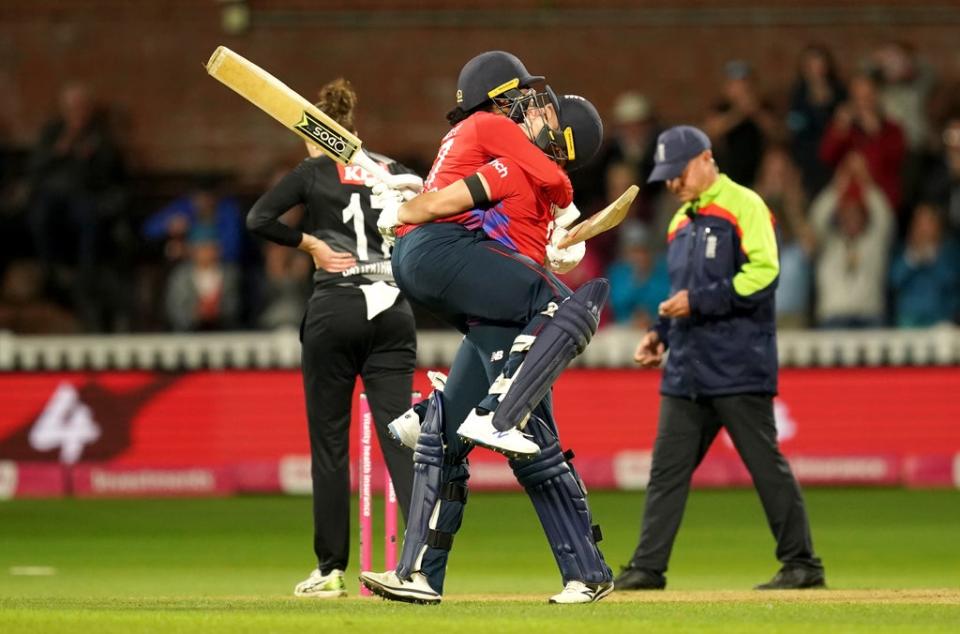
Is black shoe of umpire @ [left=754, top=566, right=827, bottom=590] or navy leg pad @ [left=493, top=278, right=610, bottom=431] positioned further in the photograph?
black shoe of umpire @ [left=754, top=566, right=827, bottom=590]

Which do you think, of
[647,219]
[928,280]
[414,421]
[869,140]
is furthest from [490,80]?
[869,140]

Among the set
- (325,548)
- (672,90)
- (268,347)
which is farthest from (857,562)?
(672,90)

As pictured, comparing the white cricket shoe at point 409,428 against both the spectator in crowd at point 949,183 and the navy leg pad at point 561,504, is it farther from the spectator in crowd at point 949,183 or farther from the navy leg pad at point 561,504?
the spectator in crowd at point 949,183

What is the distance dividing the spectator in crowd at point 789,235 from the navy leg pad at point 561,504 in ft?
30.3

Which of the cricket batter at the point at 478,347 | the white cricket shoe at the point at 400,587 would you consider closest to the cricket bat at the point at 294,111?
the cricket batter at the point at 478,347

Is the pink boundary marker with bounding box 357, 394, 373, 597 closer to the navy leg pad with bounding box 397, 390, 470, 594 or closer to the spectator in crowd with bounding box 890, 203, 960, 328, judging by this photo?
the navy leg pad with bounding box 397, 390, 470, 594

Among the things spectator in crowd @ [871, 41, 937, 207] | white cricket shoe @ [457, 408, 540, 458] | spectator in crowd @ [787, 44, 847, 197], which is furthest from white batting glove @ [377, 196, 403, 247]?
spectator in crowd @ [871, 41, 937, 207]

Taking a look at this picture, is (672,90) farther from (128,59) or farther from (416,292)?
(416,292)

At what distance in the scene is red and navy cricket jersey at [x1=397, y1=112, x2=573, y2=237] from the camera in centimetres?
716

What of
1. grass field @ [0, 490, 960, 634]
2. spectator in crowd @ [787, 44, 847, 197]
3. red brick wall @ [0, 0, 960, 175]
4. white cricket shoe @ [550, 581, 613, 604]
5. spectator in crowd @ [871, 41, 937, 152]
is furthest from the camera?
red brick wall @ [0, 0, 960, 175]

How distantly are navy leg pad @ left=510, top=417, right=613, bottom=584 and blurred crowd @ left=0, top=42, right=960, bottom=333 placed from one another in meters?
8.64

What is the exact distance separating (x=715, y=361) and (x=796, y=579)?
113 cm

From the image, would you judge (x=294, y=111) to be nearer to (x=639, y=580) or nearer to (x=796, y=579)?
(x=639, y=580)

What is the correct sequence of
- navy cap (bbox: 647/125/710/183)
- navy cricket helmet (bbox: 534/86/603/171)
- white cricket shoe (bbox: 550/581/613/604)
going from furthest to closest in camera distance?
navy cap (bbox: 647/125/710/183) < navy cricket helmet (bbox: 534/86/603/171) < white cricket shoe (bbox: 550/581/613/604)
